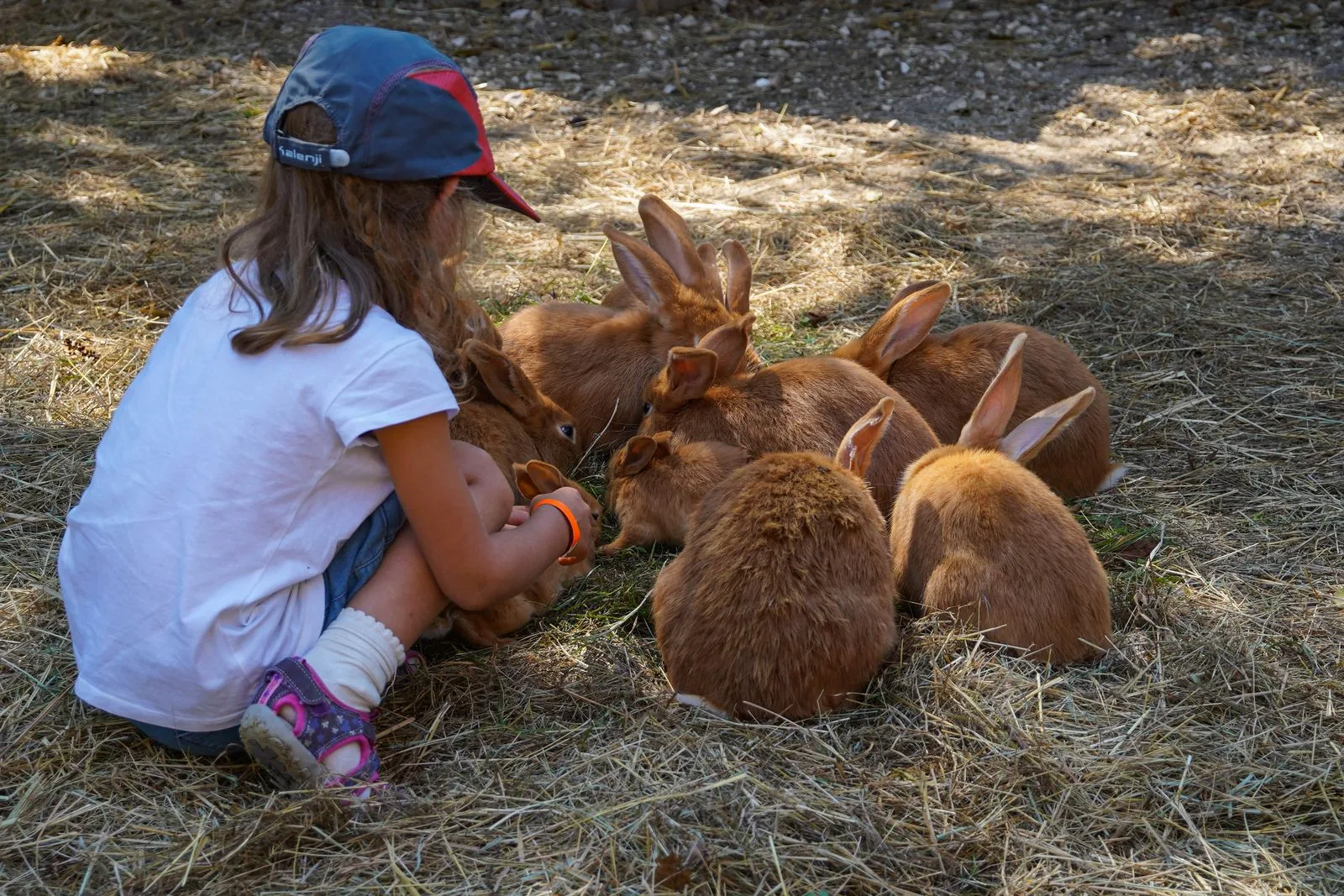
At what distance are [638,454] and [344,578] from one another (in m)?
1.10

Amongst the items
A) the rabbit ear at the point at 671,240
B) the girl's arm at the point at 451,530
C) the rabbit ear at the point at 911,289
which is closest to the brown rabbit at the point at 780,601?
the girl's arm at the point at 451,530

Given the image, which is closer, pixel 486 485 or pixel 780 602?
pixel 780 602

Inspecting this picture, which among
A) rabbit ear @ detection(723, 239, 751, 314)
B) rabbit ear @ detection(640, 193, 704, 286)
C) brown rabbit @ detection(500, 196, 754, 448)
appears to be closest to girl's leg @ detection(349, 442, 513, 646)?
brown rabbit @ detection(500, 196, 754, 448)

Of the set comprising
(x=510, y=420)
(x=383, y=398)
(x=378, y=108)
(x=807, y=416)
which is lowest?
(x=510, y=420)

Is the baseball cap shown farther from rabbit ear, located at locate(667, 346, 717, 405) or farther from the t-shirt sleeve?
rabbit ear, located at locate(667, 346, 717, 405)

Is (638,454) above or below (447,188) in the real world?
below

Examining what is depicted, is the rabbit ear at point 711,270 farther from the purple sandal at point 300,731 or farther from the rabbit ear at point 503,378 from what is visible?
the purple sandal at point 300,731

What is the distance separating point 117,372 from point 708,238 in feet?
8.51

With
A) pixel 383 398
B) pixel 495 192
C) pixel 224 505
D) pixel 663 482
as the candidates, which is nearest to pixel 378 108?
pixel 495 192

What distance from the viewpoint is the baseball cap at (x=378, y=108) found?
2441 mm

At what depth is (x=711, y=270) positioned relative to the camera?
14.8 ft

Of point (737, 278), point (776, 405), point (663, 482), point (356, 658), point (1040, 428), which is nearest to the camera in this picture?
point (356, 658)

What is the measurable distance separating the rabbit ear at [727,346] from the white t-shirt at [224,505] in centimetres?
143

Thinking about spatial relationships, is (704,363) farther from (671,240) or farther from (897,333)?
(671,240)
